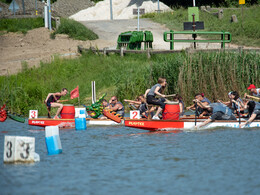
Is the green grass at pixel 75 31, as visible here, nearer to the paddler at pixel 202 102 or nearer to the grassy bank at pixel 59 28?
the grassy bank at pixel 59 28

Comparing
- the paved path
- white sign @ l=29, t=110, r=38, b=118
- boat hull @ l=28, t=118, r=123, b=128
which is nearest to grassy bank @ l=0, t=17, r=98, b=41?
the paved path

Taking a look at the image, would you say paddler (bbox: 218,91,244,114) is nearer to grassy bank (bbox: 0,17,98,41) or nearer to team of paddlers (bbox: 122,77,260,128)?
team of paddlers (bbox: 122,77,260,128)

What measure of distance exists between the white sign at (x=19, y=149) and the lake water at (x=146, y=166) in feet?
0.64

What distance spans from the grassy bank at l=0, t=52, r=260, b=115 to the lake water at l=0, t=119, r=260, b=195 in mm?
5596

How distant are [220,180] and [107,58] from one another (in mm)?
19725

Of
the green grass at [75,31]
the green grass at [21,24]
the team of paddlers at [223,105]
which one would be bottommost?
the team of paddlers at [223,105]

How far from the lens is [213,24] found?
132 feet

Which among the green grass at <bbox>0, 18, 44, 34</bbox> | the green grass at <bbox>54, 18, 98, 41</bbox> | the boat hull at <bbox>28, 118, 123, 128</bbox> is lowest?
the boat hull at <bbox>28, 118, 123, 128</bbox>

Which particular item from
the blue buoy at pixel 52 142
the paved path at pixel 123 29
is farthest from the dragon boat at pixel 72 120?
the paved path at pixel 123 29

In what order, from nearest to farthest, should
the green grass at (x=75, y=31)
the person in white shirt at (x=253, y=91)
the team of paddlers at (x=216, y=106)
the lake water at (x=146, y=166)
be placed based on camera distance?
the lake water at (x=146, y=166)
the team of paddlers at (x=216, y=106)
the person in white shirt at (x=253, y=91)
the green grass at (x=75, y=31)

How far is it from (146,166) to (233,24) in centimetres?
2930

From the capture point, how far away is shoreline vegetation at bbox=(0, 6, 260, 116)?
22.7m

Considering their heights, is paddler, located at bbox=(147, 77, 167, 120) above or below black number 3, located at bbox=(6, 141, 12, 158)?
above

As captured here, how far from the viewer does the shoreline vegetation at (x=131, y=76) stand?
2269cm
